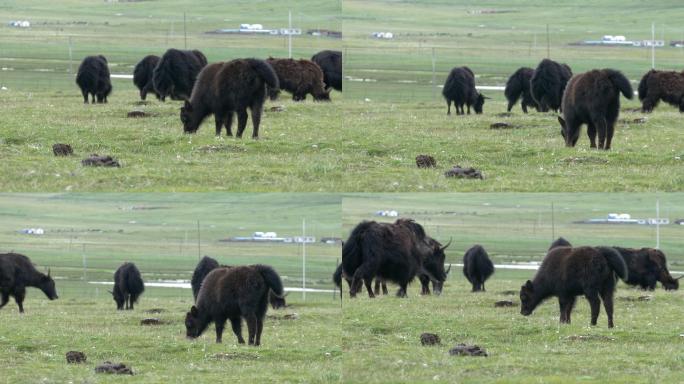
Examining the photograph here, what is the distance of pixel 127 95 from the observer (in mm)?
46125

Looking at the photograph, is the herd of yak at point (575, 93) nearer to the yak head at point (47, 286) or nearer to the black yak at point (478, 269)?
the black yak at point (478, 269)

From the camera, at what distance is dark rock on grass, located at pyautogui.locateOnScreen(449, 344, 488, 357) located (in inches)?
780

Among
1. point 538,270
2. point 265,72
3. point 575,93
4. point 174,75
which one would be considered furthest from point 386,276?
point 174,75

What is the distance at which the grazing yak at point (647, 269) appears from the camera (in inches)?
1344

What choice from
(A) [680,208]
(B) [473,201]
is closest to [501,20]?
(B) [473,201]

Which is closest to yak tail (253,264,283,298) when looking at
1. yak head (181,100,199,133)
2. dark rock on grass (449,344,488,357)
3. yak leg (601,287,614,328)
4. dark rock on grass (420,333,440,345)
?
dark rock on grass (420,333,440,345)

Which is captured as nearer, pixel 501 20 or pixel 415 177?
pixel 415 177

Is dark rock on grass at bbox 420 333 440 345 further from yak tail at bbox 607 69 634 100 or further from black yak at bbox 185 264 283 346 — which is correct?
yak tail at bbox 607 69 634 100

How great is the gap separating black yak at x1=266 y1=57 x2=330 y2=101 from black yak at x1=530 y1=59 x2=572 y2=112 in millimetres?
7048

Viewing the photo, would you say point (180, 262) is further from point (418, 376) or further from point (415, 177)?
point (418, 376)

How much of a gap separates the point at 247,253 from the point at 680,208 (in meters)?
25.6

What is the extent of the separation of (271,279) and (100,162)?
5.64m

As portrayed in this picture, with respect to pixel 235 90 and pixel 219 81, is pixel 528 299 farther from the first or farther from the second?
pixel 219 81

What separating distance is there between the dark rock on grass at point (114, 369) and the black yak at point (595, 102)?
11.6 meters
